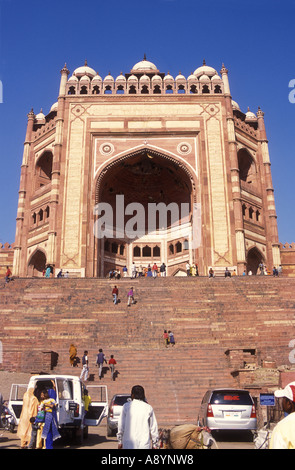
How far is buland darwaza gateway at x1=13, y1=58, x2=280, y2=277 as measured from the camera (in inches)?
1254

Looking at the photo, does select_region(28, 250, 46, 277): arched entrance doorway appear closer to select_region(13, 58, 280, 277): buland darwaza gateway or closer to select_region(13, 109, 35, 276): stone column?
select_region(13, 58, 280, 277): buland darwaza gateway

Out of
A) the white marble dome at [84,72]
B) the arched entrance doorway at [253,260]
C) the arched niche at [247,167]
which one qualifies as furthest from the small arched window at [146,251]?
the white marble dome at [84,72]

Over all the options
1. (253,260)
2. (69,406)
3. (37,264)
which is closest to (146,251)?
(253,260)

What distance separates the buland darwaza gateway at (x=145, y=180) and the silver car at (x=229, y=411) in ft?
69.0

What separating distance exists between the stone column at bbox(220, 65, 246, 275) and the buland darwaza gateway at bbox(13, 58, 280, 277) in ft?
0.25

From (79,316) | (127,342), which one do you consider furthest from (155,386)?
(79,316)

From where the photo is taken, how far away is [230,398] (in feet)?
32.0

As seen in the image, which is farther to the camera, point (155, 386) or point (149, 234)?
point (149, 234)

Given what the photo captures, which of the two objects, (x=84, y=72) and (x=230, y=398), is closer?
(x=230, y=398)

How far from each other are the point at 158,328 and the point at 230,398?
9447 millimetres

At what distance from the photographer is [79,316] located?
20.0 m

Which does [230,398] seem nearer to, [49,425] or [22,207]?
[49,425]
